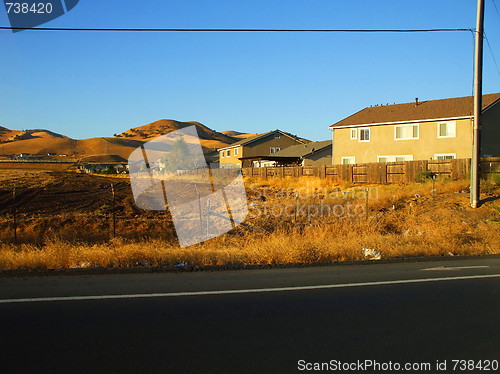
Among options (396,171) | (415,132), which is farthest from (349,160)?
(396,171)

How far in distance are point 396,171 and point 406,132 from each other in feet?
22.9

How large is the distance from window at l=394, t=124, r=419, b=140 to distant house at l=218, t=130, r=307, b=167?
988 inches

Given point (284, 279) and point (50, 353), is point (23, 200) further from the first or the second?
point (50, 353)

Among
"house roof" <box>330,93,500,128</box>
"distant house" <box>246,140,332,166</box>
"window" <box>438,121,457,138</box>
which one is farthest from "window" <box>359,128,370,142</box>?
"distant house" <box>246,140,332,166</box>

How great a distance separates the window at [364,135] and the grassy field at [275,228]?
7.64 meters

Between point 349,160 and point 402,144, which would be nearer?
point 402,144

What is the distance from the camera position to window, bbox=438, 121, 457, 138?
114ft

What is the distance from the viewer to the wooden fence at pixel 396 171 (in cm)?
2672

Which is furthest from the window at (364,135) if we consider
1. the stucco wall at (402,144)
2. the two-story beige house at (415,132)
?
the stucco wall at (402,144)

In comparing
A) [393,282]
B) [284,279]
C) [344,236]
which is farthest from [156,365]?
[344,236]

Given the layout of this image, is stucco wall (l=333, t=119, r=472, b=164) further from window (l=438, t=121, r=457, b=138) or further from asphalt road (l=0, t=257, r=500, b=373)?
asphalt road (l=0, t=257, r=500, b=373)

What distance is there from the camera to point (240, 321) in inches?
224

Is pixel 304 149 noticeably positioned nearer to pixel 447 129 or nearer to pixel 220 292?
pixel 447 129

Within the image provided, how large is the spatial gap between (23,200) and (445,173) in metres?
27.1
